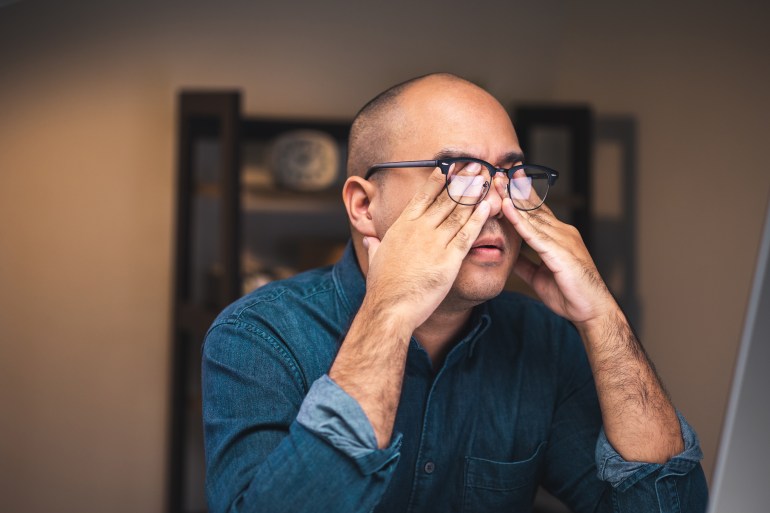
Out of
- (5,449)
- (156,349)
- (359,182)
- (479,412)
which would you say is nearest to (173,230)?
(156,349)

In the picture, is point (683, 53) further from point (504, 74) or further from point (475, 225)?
point (475, 225)

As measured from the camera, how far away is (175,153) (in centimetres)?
270

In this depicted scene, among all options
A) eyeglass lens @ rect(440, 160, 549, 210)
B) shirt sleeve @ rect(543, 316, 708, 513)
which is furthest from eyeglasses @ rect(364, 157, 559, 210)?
shirt sleeve @ rect(543, 316, 708, 513)

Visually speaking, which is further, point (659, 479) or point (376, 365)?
point (659, 479)

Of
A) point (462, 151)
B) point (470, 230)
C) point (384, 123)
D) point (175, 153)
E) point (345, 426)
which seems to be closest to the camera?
point (345, 426)

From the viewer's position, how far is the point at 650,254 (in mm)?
2316

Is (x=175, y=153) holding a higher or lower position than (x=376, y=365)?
higher

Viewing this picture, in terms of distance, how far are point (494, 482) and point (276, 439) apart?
0.42 metres

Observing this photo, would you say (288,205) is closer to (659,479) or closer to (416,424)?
(416,424)

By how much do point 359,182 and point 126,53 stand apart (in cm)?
168

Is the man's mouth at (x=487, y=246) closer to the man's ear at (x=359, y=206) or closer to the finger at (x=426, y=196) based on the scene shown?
the finger at (x=426, y=196)

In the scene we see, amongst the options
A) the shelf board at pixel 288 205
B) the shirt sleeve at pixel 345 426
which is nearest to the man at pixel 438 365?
the shirt sleeve at pixel 345 426

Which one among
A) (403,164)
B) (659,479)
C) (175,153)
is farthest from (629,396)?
(175,153)

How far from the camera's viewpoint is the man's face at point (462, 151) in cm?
112
